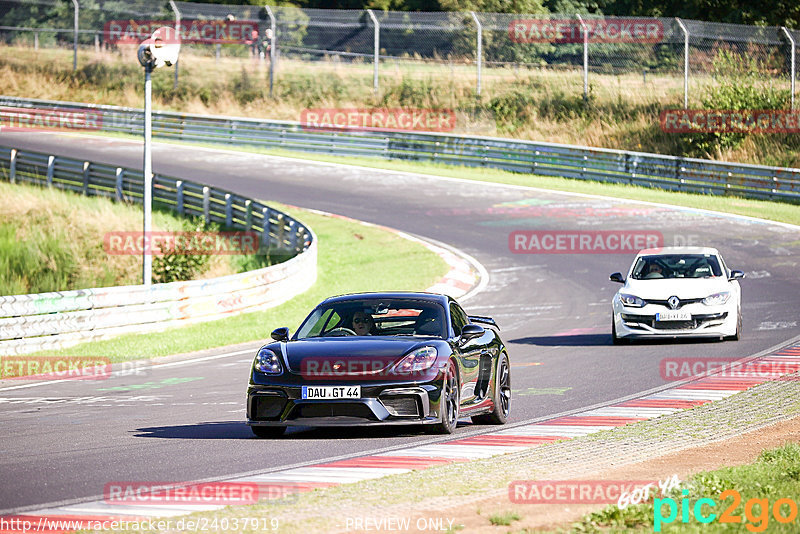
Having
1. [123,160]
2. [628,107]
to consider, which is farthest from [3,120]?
[628,107]

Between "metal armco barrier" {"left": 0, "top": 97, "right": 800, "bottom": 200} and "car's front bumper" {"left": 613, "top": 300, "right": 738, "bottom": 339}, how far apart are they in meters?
17.8

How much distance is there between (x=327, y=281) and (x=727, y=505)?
747 inches

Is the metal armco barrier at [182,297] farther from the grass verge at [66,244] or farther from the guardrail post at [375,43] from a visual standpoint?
the guardrail post at [375,43]

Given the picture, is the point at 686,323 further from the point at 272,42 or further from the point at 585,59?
the point at 272,42

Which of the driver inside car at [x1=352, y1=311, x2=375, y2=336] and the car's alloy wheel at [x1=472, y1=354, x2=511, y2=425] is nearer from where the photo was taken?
the driver inside car at [x1=352, y1=311, x2=375, y2=336]

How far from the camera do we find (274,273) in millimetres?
22516

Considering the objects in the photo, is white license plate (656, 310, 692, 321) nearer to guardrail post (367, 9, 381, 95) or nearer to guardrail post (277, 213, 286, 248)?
guardrail post (277, 213, 286, 248)

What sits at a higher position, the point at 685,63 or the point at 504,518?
the point at 685,63

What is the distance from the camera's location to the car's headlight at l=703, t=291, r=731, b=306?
17359 mm

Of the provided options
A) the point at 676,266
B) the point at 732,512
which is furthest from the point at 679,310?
the point at 732,512

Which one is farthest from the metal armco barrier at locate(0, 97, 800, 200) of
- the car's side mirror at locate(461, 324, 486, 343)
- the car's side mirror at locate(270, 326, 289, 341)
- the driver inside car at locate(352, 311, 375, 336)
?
the car's side mirror at locate(270, 326, 289, 341)

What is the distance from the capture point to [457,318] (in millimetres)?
11383

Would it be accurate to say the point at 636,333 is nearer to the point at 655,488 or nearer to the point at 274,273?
the point at 274,273

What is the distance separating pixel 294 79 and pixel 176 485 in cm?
4336
